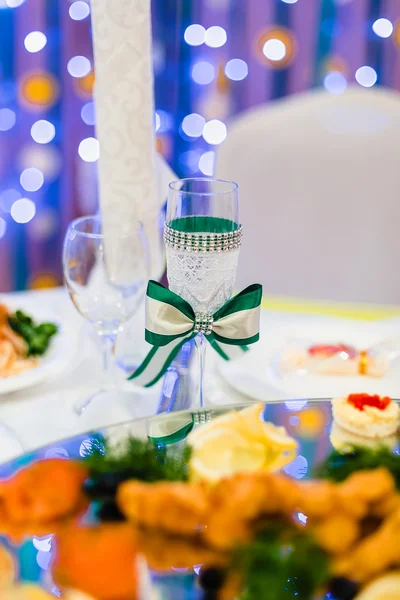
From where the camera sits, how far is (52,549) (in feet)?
1.62

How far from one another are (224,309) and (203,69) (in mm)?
2026

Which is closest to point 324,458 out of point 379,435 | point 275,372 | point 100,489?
point 379,435

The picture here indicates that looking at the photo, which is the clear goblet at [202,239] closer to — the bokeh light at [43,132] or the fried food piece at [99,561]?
the fried food piece at [99,561]

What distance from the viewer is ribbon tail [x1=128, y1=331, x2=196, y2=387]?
830mm

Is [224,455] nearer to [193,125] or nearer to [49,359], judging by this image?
[49,359]

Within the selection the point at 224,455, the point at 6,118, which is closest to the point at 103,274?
the point at 224,455

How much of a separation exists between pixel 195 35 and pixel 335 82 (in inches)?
20.1

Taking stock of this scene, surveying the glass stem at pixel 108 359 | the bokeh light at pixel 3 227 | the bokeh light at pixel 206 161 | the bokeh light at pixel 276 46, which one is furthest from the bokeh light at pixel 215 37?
the glass stem at pixel 108 359

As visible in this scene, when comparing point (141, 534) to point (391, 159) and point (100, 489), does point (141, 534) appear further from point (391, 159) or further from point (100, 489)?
point (391, 159)

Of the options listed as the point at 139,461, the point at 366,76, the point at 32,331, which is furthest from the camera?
the point at 366,76

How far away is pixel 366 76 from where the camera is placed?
257cm

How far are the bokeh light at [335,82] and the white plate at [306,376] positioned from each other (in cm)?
163

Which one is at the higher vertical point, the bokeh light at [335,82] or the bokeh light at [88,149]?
the bokeh light at [335,82]

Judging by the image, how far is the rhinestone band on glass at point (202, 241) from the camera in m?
0.75
